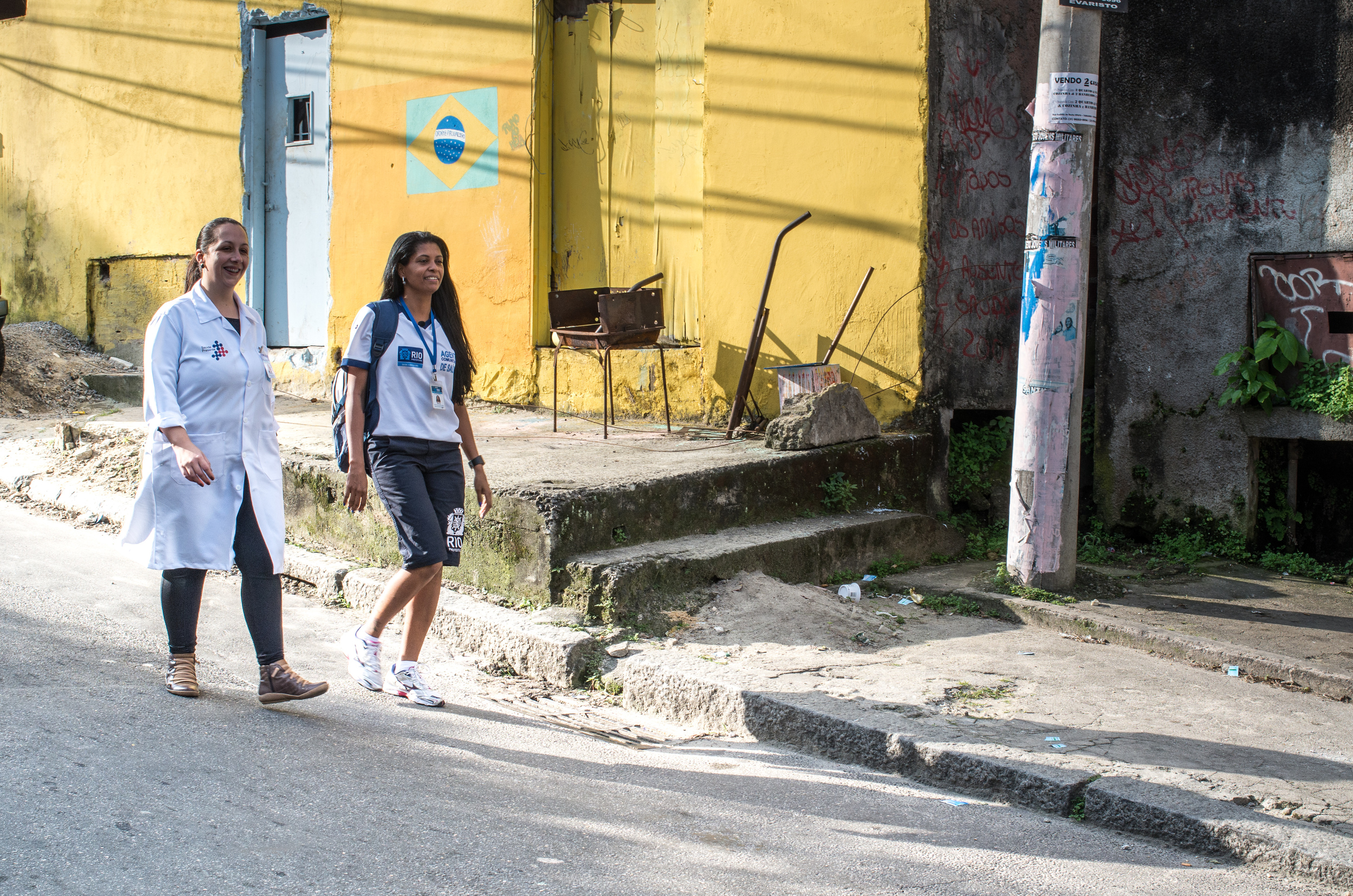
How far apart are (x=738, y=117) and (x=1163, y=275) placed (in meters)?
2.92

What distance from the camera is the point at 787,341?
7.50 metres

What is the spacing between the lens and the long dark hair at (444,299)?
167 inches

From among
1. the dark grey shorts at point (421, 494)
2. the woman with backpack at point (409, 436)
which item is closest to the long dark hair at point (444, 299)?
the woman with backpack at point (409, 436)

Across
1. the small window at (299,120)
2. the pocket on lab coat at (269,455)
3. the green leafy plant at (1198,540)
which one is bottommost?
the green leafy plant at (1198,540)

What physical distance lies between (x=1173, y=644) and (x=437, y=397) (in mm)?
3417

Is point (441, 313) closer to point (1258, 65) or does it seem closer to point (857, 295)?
point (857, 295)

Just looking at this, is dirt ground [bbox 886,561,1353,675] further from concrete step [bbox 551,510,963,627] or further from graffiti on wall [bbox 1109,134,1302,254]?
graffiti on wall [bbox 1109,134,1302,254]

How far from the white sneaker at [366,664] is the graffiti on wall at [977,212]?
4186mm

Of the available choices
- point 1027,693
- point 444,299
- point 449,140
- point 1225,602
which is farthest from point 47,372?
point 1225,602

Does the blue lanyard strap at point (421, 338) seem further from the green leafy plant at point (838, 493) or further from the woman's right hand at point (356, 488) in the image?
the green leafy plant at point (838, 493)

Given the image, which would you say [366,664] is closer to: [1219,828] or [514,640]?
[514,640]

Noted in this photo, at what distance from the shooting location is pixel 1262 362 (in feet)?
20.8

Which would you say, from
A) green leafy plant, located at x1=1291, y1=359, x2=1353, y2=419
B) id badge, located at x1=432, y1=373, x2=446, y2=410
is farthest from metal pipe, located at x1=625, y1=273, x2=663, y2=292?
green leafy plant, located at x1=1291, y1=359, x2=1353, y2=419

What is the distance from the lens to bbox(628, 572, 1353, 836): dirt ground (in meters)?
3.62
